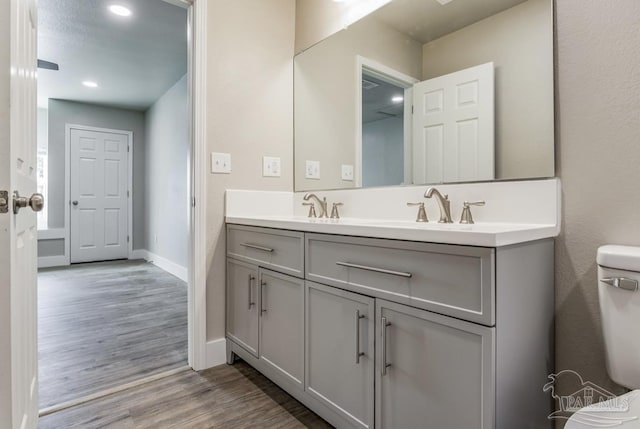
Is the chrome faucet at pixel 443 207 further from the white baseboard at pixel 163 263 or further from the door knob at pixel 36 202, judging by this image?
the white baseboard at pixel 163 263

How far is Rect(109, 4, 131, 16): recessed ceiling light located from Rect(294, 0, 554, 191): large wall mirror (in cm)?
159

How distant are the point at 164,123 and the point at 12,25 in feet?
13.9

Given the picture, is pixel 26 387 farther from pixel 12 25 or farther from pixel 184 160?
pixel 184 160

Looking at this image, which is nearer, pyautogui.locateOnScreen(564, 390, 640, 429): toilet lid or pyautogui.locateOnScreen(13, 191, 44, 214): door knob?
pyautogui.locateOnScreen(564, 390, 640, 429): toilet lid

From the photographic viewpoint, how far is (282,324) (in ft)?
5.13

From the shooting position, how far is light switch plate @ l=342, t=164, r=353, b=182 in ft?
6.51

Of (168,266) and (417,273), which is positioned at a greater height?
(417,273)

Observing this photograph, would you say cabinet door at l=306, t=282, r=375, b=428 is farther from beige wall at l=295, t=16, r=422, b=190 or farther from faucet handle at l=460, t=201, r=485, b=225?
beige wall at l=295, t=16, r=422, b=190

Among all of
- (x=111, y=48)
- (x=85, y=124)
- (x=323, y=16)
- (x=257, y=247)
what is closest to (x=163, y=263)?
(x=85, y=124)

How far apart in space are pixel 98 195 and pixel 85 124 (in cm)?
111

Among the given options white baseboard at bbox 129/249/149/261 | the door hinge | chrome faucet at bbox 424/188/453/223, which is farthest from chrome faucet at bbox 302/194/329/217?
white baseboard at bbox 129/249/149/261

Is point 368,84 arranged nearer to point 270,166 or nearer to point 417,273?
point 270,166

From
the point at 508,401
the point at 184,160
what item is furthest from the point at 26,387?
the point at 184,160

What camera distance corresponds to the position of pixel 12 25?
0.89m
